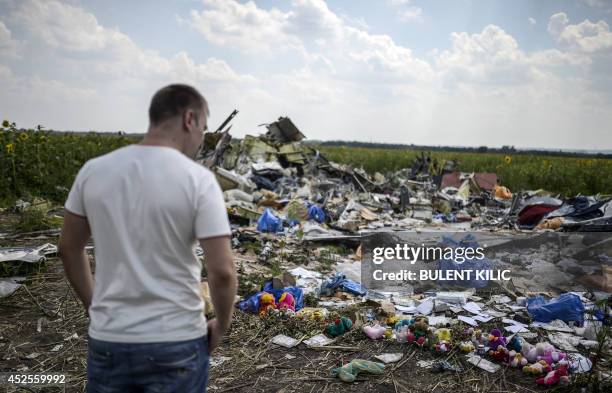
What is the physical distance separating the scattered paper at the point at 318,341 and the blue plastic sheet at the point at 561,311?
216 centimetres

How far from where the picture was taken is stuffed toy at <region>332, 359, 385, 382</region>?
3.37 metres

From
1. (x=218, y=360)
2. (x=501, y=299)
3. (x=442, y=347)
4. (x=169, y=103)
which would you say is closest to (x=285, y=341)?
(x=218, y=360)

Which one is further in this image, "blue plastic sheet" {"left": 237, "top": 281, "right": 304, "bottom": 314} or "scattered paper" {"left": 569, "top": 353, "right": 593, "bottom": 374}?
"blue plastic sheet" {"left": 237, "top": 281, "right": 304, "bottom": 314}

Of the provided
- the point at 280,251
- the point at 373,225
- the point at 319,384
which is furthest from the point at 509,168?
the point at 319,384

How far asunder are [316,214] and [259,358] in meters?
6.36

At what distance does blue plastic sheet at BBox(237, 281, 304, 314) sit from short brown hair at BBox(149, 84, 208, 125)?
3.40 metres

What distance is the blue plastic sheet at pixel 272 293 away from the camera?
181 inches

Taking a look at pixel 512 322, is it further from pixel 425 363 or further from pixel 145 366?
pixel 145 366

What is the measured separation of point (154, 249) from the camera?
1.41 m

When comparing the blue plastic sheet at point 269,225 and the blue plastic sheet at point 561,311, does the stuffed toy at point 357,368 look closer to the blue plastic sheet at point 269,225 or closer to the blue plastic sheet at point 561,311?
the blue plastic sheet at point 561,311

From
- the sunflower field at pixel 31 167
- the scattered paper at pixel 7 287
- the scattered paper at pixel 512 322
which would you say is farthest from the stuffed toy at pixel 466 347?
the sunflower field at pixel 31 167

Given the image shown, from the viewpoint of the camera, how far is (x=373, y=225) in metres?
9.86

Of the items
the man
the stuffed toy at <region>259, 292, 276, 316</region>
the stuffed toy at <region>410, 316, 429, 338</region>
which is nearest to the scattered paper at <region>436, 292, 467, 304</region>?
the stuffed toy at <region>410, 316, 429, 338</region>

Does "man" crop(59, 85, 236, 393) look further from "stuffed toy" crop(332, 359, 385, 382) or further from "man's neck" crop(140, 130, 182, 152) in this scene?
"stuffed toy" crop(332, 359, 385, 382)
